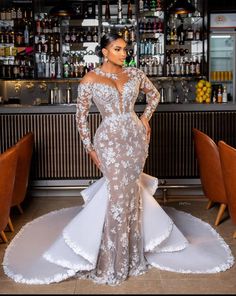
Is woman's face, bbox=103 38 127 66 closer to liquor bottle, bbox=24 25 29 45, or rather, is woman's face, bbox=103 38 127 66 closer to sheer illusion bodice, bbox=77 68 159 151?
sheer illusion bodice, bbox=77 68 159 151

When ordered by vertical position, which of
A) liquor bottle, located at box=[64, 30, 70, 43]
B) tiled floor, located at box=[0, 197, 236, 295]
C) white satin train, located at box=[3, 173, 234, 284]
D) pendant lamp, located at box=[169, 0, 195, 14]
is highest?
pendant lamp, located at box=[169, 0, 195, 14]

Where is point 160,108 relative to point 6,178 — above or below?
above

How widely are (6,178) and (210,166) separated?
193 centimetres

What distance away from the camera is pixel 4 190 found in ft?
12.8

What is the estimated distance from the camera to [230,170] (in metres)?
3.97

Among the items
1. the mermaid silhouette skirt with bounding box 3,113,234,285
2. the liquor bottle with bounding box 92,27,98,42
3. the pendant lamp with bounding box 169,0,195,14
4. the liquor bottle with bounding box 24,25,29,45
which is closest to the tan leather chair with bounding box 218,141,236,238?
the mermaid silhouette skirt with bounding box 3,113,234,285

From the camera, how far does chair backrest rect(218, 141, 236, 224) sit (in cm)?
392

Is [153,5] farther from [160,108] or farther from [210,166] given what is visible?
[210,166]

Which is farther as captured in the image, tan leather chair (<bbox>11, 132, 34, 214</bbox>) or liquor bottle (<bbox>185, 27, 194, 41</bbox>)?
liquor bottle (<bbox>185, 27, 194, 41</bbox>)

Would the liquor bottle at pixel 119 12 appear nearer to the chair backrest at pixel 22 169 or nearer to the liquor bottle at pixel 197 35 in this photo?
the liquor bottle at pixel 197 35

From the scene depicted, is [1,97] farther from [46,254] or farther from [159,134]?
[46,254]

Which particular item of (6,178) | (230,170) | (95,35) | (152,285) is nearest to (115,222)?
(152,285)

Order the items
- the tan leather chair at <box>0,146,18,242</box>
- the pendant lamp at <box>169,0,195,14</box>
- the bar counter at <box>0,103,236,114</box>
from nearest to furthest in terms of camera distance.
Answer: the tan leather chair at <box>0,146,18,242</box>
the bar counter at <box>0,103,236,114</box>
the pendant lamp at <box>169,0,195,14</box>

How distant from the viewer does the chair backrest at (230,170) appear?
392 centimetres
